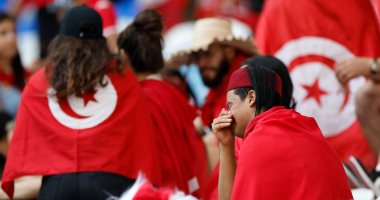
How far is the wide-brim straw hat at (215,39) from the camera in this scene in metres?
6.86

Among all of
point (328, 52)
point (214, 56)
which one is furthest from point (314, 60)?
point (214, 56)

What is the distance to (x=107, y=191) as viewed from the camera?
5.43 metres

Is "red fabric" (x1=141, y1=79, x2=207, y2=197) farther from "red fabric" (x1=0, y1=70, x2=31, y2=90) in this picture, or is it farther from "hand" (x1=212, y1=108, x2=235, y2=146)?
"red fabric" (x1=0, y1=70, x2=31, y2=90)

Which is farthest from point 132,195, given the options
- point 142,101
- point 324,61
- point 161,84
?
point 324,61

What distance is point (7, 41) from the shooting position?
787 centimetres

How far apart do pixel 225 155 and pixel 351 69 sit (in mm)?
2087

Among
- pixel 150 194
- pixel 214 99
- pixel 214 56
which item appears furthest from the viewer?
pixel 214 56

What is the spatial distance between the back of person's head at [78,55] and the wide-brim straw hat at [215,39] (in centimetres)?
125

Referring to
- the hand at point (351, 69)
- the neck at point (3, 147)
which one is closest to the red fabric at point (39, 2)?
the neck at point (3, 147)

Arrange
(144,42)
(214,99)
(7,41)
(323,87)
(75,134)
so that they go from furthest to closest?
1. (7,41)
2. (323,87)
3. (214,99)
4. (144,42)
5. (75,134)

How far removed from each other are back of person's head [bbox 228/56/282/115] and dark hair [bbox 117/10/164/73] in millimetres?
1749

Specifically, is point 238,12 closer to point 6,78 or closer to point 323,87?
point 6,78

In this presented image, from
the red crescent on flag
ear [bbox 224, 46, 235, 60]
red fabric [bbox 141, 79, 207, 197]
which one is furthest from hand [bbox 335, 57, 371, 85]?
red fabric [bbox 141, 79, 207, 197]

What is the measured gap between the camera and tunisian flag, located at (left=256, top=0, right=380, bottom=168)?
6.98m
